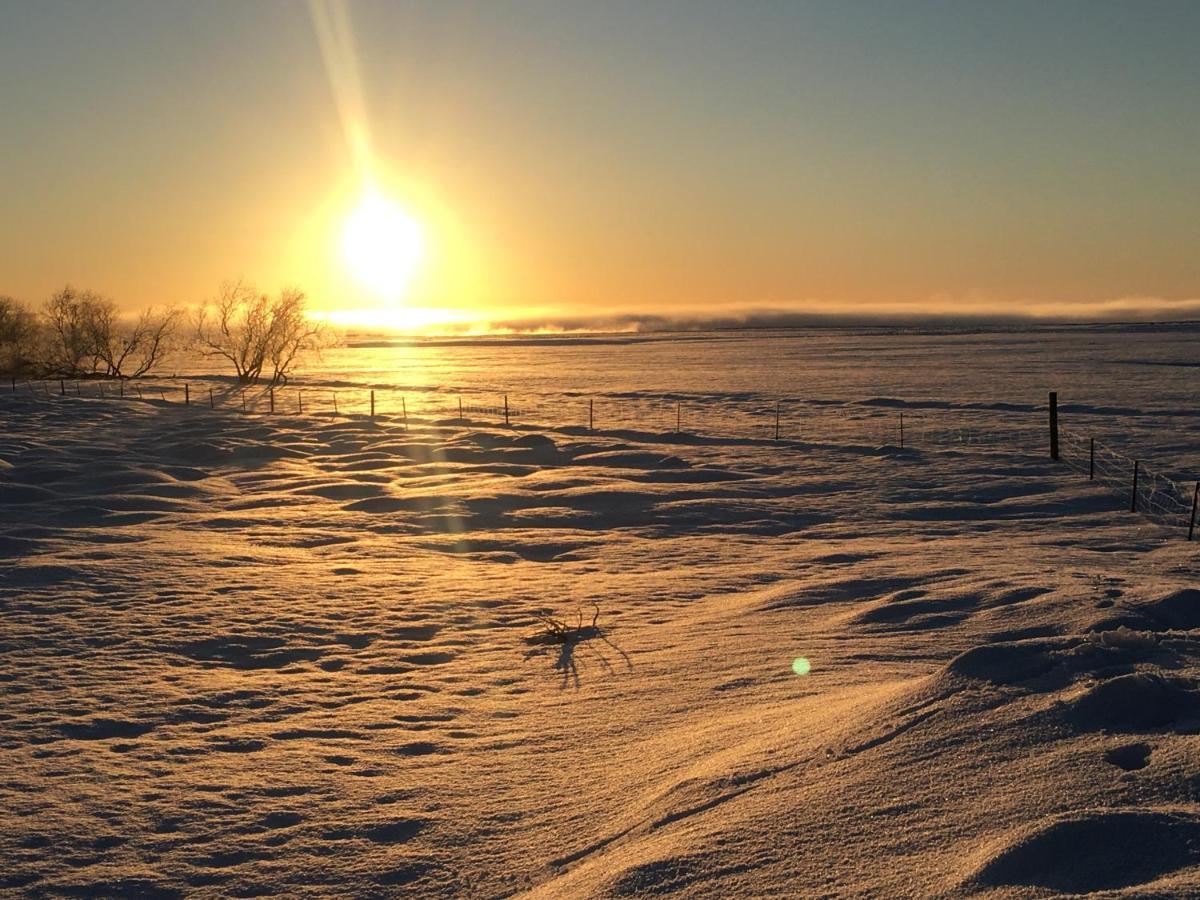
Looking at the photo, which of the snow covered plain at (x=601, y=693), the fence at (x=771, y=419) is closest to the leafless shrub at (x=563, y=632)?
the snow covered plain at (x=601, y=693)

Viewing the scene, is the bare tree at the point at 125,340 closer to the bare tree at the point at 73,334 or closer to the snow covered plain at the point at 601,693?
the bare tree at the point at 73,334

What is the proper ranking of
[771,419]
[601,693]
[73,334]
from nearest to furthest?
[601,693] < [771,419] < [73,334]

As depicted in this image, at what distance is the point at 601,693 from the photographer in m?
8.66

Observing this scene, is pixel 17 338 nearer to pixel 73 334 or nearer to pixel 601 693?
pixel 73 334

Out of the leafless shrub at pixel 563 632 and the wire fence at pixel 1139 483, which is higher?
the wire fence at pixel 1139 483

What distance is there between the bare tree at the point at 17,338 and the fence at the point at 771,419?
68.3 ft

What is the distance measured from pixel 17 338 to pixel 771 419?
70.8 metres

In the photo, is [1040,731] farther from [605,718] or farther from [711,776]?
[605,718]

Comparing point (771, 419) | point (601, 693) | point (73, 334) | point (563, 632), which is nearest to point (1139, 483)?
point (563, 632)

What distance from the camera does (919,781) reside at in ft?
17.2

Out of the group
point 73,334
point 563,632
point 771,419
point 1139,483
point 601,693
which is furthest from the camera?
point 73,334

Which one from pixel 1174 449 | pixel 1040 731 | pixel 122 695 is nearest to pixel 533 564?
pixel 122 695

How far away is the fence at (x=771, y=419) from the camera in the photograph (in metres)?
23.3

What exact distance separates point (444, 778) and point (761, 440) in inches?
1000
